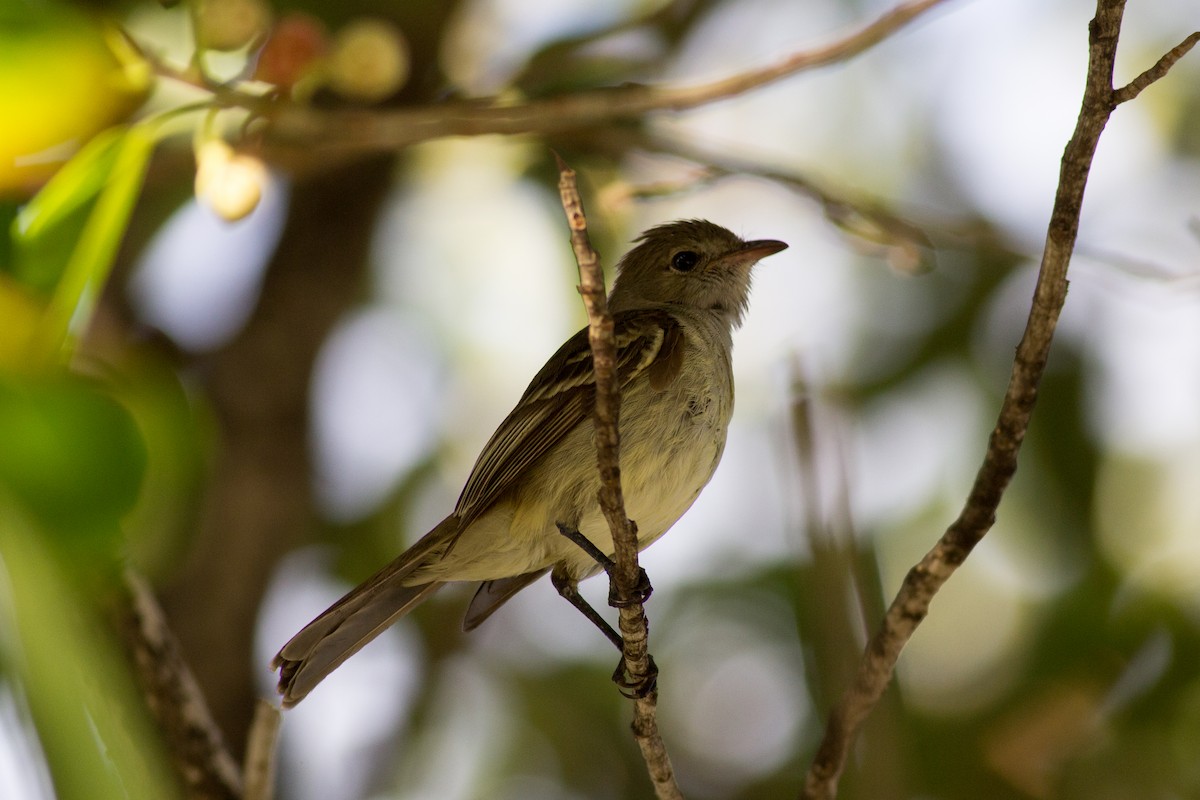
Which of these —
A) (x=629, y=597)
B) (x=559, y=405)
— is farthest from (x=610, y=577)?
(x=559, y=405)

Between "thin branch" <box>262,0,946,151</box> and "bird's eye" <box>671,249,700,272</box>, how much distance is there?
876mm

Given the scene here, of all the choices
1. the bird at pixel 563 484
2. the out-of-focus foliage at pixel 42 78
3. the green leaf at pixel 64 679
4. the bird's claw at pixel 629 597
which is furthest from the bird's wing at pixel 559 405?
the green leaf at pixel 64 679

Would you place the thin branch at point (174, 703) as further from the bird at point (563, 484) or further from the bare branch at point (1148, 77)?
the bare branch at point (1148, 77)

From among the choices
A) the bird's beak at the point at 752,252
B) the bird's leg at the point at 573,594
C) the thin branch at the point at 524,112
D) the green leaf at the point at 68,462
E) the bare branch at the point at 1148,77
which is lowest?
the bird's leg at the point at 573,594

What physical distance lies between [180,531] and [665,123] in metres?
2.69

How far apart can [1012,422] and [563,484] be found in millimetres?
1796

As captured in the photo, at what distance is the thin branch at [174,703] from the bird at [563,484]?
254 millimetres

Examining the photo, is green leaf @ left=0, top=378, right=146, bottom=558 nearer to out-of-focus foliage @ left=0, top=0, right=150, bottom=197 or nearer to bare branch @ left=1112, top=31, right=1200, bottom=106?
out-of-focus foliage @ left=0, top=0, right=150, bottom=197

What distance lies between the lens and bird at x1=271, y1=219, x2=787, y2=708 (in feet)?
12.7

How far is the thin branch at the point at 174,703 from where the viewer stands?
137 inches

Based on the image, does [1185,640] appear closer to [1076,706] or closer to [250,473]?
[1076,706]

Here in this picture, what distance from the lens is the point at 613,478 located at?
2680mm

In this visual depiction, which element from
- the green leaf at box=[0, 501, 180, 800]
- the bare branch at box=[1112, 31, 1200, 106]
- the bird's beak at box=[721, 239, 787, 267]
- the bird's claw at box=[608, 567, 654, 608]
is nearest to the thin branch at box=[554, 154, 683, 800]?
the bird's claw at box=[608, 567, 654, 608]

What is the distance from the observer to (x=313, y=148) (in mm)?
4277
